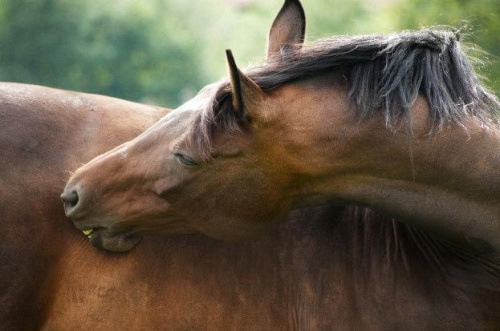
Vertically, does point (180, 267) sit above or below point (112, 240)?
below

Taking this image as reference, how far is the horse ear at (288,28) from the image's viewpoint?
458 centimetres

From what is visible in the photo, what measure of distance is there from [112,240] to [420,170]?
1.56m

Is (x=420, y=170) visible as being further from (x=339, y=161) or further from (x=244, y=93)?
(x=244, y=93)

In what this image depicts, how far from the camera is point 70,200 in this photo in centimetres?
441

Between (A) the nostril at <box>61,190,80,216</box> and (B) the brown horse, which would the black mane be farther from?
(A) the nostril at <box>61,190,80,216</box>

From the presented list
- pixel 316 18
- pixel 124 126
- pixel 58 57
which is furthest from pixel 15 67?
pixel 124 126

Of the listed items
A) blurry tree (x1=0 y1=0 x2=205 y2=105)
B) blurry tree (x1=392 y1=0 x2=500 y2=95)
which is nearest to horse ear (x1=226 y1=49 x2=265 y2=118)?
→ blurry tree (x1=392 y1=0 x2=500 y2=95)

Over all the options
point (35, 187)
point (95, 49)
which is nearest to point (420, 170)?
point (35, 187)

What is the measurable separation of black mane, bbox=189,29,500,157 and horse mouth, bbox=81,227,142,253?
0.68m

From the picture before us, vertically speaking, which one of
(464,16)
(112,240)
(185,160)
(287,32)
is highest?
(287,32)

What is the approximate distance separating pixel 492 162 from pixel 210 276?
5.11 feet

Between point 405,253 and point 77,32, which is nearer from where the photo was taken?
point 405,253

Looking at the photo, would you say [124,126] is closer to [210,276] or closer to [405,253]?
[210,276]

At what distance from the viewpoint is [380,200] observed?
4203mm
